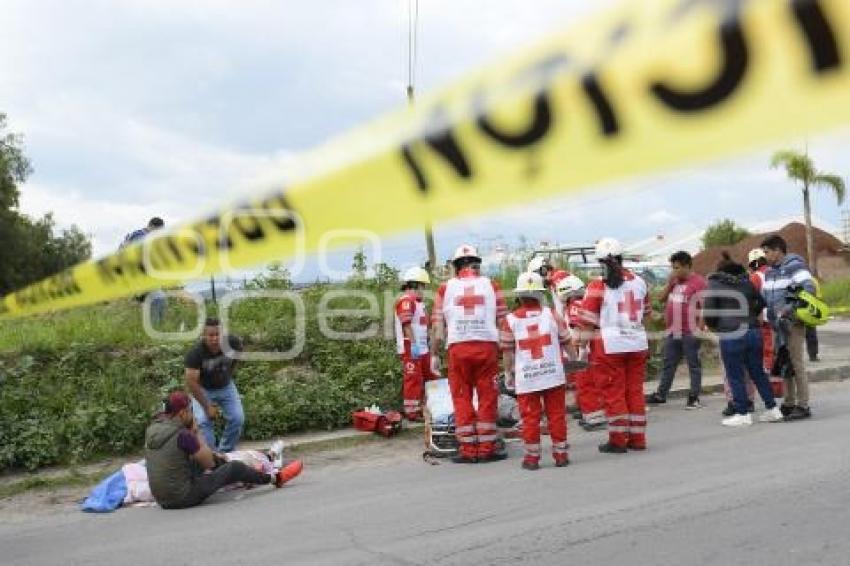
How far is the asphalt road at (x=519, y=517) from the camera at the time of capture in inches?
176

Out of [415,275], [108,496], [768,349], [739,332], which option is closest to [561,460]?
[739,332]

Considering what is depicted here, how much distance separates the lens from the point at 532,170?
44.2 inches

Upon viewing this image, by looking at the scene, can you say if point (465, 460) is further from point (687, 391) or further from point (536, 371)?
point (687, 391)

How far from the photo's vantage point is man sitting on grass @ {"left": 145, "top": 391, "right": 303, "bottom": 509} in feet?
20.0

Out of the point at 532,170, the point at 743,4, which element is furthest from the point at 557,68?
the point at 743,4

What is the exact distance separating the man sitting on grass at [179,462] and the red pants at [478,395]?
2.00 metres

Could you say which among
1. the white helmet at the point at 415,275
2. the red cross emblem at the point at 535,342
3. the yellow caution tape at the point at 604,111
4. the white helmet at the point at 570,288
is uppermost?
the white helmet at the point at 415,275

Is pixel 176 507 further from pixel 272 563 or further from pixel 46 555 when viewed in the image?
pixel 272 563

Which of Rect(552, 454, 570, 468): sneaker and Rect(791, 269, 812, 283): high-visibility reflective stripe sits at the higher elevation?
Rect(791, 269, 812, 283): high-visibility reflective stripe

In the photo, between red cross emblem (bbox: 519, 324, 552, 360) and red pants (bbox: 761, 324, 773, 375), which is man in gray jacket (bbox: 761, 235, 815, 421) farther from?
red cross emblem (bbox: 519, 324, 552, 360)

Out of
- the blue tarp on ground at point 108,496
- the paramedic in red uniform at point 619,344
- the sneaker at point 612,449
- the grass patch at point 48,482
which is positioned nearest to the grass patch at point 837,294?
the paramedic in red uniform at point 619,344

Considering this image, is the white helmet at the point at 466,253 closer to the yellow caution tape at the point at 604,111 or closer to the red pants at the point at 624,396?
the red pants at the point at 624,396

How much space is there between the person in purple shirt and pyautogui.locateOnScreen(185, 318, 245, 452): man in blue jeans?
4.88 meters

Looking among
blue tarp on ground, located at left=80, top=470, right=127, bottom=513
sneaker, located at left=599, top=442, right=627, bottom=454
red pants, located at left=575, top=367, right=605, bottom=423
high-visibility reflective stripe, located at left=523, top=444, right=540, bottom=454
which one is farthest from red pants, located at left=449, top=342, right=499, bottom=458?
blue tarp on ground, located at left=80, top=470, right=127, bottom=513
